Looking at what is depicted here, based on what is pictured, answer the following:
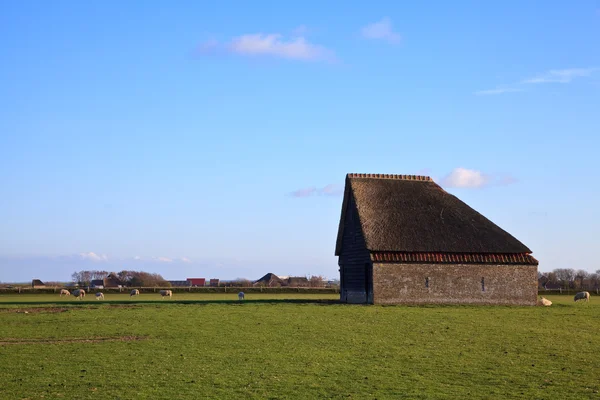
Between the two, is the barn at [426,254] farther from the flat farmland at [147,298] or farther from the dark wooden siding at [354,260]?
the flat farmland at [147,298]

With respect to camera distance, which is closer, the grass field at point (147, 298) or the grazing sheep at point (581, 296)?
the grass field at point (147, 298)

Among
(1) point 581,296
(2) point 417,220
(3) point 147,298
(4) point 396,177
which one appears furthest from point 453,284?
(3) point 147,298

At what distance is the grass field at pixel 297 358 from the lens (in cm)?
1470

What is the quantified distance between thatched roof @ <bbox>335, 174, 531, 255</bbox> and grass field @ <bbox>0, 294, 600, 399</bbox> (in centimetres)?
1577

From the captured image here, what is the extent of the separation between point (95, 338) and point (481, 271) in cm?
3118

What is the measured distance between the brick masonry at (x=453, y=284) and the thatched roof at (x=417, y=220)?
121 cm

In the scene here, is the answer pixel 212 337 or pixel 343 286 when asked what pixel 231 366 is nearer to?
pixel 212 337

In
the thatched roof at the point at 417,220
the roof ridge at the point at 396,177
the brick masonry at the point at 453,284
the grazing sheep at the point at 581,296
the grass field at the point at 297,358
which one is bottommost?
the grass field at the point at 297,358

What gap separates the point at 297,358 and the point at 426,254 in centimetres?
2999

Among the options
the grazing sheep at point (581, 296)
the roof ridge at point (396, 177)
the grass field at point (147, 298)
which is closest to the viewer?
the roof ridge at point (396, 177)

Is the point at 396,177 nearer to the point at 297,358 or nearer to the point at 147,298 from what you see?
the point at 147,298

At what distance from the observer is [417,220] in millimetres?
51000

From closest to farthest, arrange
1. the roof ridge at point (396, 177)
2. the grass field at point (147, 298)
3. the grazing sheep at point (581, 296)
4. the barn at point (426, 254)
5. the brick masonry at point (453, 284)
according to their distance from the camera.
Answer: the brick masonry at point (453, 284) < the barn at point (426, 254) < the roof ridge at point (396, 177) < the grass field at point (147, 298) < the grazing sheep at point (581, 296)

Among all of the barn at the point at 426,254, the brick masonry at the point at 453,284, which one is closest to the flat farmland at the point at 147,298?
the barn at the point at 426,254
